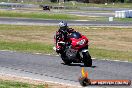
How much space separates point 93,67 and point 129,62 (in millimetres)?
2559

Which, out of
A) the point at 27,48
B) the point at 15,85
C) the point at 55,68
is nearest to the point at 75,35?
the point at 55,68

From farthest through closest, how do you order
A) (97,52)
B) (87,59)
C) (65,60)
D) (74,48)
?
(97,52)
(65,60)
(74,48)
(87,59)

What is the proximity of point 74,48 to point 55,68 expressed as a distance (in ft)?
3.93

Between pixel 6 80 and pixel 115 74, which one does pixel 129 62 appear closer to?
pixel 115 74

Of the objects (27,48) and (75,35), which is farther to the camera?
(27,48)

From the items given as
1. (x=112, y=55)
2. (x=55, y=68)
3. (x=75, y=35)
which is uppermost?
(x=75, y=35)

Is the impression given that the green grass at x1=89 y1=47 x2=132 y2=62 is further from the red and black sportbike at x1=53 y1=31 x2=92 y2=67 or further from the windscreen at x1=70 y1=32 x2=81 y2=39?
the windscreen at x1=70 y1=32 x2=81 y2=39

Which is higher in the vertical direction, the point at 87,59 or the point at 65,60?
the point at 87,59

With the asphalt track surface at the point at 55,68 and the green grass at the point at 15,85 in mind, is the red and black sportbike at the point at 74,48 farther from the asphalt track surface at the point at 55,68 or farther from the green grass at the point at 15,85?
the green grass at the point at 15,85

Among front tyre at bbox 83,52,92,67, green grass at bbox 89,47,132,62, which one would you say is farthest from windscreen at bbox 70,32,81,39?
green grass at bbox 89,47,132,62

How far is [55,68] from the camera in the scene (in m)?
16.9

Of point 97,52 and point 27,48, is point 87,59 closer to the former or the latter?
point 97,52

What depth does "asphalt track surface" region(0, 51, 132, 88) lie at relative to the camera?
1501 centimetres

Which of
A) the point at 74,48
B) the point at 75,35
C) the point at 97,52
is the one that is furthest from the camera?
the point at 97,52
